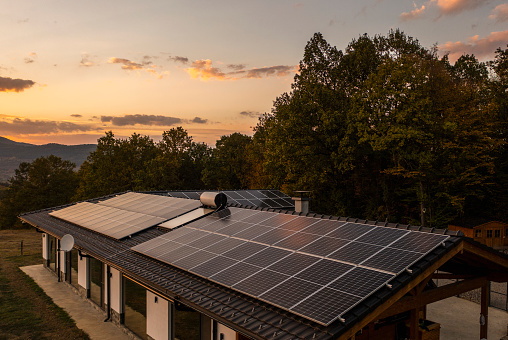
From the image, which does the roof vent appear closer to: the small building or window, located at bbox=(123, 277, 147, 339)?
window, located at bbox=(123, 277, 147, 339)

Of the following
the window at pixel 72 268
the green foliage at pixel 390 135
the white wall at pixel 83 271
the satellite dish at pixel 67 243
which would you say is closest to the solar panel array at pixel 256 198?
the green foliage at pixel 390 135

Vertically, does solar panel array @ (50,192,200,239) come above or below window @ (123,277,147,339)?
above

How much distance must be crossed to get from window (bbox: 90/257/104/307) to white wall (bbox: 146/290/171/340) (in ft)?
21.1

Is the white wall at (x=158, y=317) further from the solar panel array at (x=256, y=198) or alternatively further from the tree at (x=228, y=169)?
the tree at (x=228, y=169)

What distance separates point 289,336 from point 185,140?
72.7 meters

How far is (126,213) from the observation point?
22.8m

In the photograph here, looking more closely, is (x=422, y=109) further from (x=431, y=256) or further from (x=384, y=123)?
(x=431, y=256)

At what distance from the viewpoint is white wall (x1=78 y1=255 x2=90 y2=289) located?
71.3 feet

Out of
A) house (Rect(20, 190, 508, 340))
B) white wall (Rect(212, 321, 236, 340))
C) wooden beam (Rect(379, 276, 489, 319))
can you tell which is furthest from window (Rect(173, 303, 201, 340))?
wooden beam (Rect(379, 276, 489, 319))

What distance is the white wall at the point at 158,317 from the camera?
43.5ft

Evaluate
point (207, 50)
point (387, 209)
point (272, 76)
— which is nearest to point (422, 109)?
point (387, 209)

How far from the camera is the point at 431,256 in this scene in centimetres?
842

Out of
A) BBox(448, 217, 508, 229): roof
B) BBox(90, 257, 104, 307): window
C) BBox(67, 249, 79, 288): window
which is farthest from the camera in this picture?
BBox(448, 217, 508, 229): roof

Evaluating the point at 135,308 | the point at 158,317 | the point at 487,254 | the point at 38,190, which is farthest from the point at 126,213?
the point at 38,190
